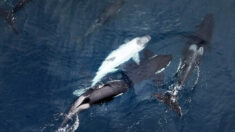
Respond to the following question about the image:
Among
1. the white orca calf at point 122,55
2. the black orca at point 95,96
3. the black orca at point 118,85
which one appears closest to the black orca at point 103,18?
the white orca calf at point 122,55

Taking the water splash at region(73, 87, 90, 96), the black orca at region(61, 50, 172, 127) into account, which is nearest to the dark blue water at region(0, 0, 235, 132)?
the water splash at region(73, 87, 90, 96)

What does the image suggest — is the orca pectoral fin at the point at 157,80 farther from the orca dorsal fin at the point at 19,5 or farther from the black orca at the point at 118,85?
the orca dorsal fin at the point at 19,5

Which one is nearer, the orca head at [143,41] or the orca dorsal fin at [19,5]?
the orca head at [143,41]

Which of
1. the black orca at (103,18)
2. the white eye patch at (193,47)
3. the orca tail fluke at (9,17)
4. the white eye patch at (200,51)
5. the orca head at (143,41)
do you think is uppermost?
the orca tail fluke at (9,17)

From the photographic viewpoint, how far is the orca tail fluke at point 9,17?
32.0ft

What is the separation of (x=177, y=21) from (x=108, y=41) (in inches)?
79.7

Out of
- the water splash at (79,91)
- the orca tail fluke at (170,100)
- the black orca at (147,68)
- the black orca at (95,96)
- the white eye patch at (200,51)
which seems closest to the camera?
the black orca at (95,96)

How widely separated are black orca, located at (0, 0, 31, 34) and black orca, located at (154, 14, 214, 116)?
4.30 meters

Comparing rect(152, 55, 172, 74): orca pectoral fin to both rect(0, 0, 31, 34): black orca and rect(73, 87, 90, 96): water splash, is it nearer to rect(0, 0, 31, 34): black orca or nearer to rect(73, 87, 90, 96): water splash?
rect(73, 87, 90, 96): water splash

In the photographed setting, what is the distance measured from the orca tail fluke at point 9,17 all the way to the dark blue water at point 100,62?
0.46 ft

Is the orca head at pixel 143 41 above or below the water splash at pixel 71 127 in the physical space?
above

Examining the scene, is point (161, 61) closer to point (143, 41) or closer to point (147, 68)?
point (147, 68)

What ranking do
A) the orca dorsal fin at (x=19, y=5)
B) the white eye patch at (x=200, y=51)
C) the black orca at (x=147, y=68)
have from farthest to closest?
1. the orca dorsal fin at (x=19, y=5)
2. the white eye patch at (x=200, y=51)
3. the black orca at (x=147, y=68)

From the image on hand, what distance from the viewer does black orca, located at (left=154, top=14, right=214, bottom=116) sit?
8.93m
